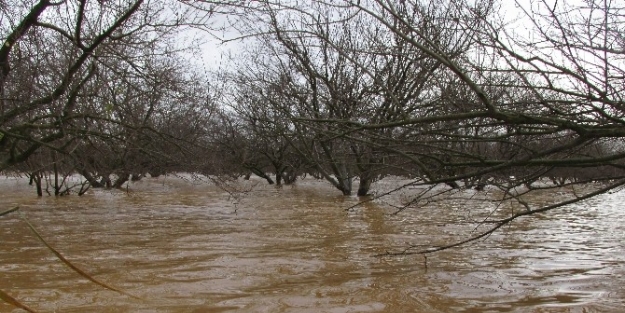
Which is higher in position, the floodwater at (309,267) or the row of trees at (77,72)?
the row of trees at (77,72)

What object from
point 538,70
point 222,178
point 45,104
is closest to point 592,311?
point 538,70

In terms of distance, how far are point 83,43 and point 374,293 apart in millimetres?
6283

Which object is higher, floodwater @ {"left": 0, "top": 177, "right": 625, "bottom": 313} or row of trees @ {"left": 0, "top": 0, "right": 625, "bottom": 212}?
row of trees @ {"left": 0, "top": 0, "right": 625, "bottom": 212}

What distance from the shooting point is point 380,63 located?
1198 centimetres

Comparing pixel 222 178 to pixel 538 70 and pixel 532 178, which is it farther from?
pixel 538 70

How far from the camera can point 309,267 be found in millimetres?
5301

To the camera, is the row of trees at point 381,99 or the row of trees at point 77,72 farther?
the row of trees at point 77,72

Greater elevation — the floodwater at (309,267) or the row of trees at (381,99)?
the row of trees at (381,99)

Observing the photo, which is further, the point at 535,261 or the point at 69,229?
the point at 69,229

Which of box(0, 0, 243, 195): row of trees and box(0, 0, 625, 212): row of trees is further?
box(0, 0, 243, 195): row of trees

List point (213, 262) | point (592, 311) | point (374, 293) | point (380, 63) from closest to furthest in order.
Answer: point (592, 311)
point (374, 293)
point (213, 262)
point (380, 63)

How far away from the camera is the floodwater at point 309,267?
157 inches

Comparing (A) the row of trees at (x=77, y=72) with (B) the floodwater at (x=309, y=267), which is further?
(A) the row of trees at (x=77, y=72)

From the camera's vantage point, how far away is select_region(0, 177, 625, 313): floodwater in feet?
13.1
